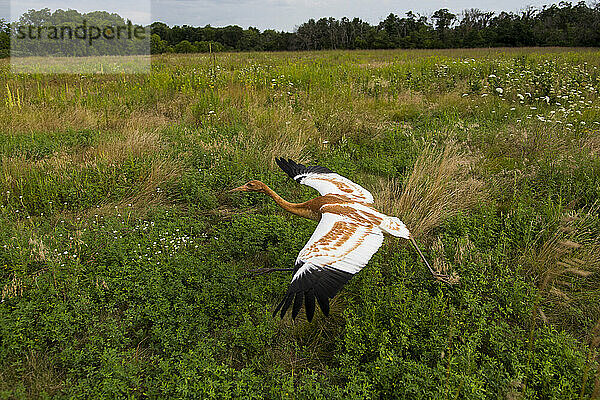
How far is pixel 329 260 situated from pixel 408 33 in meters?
A: 49.9

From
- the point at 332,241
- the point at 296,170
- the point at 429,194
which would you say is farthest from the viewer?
the point at 296,170

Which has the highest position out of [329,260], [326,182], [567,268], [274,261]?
[326,182]

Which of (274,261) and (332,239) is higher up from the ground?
(332,239)

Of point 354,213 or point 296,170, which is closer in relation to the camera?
point 354,213

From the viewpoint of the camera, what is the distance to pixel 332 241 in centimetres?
248

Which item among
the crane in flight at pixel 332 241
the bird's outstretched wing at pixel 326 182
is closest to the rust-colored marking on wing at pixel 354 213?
the crane in flight at pixel 332 241

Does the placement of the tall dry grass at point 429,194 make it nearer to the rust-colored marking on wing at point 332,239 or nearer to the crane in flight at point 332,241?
the crane in flight at point 332,241

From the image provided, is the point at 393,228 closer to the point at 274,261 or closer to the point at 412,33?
the point at 274,261

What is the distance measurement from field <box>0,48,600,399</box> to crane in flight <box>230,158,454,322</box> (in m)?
0.39

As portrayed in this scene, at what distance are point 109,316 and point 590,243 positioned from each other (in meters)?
3.98

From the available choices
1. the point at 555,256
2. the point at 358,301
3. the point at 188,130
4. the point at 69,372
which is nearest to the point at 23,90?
the point at 188,130

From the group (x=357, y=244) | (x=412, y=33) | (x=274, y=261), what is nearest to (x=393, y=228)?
(x=357, y=244)

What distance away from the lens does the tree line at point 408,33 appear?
1158 inches

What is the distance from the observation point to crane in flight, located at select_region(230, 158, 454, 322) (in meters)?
2.09
